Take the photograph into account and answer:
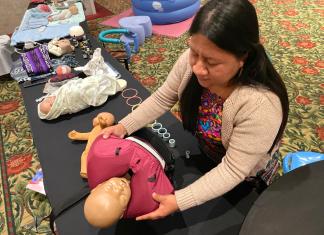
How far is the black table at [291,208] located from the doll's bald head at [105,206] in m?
0.32

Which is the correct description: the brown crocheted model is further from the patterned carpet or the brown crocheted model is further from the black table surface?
the patterned carpet

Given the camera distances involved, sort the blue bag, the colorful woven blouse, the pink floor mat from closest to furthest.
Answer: the colorful woven blouse, the blue bag, the pink floor mat

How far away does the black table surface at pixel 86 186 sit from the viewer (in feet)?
3.24

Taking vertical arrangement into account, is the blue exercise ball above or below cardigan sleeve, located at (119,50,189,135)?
below

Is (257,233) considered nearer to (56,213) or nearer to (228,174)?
(228,174)

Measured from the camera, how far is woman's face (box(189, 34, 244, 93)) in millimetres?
715

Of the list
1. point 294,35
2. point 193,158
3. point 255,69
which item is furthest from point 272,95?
point 294,35

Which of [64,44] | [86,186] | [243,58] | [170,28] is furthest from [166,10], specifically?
[243,58]

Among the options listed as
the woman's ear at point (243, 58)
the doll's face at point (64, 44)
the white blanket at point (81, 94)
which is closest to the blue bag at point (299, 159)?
the woman's ear at point (243, 58)

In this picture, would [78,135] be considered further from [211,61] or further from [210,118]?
[211,61]

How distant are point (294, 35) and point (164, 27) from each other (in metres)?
1.35

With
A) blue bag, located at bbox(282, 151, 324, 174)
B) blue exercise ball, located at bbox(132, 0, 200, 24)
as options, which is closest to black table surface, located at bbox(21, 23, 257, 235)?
blue bag, located at bbox(282, 151, 324, 174)

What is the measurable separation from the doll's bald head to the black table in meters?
0.32

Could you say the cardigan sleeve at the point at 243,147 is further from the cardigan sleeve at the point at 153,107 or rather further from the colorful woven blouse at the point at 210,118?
the cardigan sleeve at the point at 153,107
